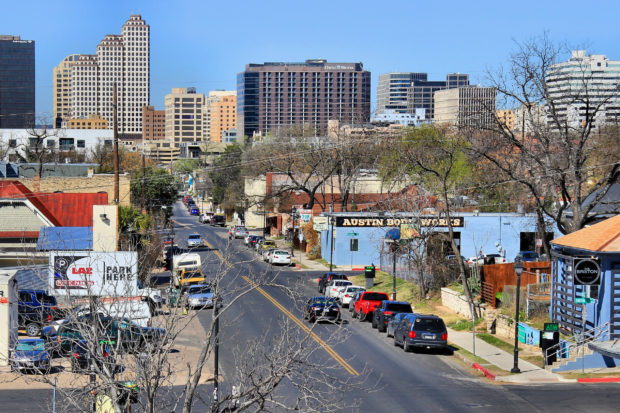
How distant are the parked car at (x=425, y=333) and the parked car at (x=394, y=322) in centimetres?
136

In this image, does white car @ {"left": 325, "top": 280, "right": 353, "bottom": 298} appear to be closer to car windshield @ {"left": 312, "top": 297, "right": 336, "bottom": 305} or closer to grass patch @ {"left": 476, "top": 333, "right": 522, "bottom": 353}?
car windshield @ {"left": 312, "top": 297, "right": 336, "bottom": 305}

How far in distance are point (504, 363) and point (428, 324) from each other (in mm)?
3483

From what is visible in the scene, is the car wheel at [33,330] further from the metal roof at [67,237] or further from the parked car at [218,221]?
the parked car at [218,221]

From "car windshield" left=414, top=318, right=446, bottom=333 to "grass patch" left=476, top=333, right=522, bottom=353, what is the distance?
295cm

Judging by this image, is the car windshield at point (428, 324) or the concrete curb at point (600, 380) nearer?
the concrete curb at point (600, 380)

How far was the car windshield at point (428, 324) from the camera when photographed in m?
31.7

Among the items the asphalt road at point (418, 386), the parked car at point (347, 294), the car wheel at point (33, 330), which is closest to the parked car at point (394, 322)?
the asphalt road at point (418, 386)

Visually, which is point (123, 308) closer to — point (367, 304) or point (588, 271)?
point (588, 271)

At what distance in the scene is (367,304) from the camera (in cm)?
3972

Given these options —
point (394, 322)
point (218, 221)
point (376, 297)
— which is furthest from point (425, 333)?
point (218, 221)

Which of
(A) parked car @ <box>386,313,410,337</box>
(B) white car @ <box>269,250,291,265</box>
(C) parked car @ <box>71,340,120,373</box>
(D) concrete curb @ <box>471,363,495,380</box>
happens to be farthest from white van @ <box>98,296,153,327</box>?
(B) white car @ <box>269,250,291,265</box>

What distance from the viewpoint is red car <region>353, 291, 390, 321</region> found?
3966 centimetres

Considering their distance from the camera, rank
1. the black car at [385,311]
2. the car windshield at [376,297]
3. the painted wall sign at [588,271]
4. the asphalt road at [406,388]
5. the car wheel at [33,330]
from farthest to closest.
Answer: the car windshield at [376,297], the black car at [385,311], the car wheel at [33,330], the painted wall sign at [588,271], the asphalt road at [406,388]

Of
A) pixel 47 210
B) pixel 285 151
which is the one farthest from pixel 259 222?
pixel 47 210
